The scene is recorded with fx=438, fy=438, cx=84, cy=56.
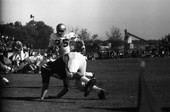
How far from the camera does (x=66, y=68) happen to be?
9.79 m

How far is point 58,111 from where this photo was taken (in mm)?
→ 8062

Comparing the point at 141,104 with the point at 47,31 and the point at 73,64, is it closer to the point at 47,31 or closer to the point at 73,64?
the point at 73,64

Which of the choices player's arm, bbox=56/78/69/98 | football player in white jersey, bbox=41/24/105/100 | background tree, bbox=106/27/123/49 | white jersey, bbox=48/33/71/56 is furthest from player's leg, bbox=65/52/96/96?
background tree, bbox=106/27/123/49

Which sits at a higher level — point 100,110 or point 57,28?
point 57,28

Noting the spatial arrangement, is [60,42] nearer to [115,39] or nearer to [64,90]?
[64,90]

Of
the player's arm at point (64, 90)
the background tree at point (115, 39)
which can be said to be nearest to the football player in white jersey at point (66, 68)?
the player's arm at point (64, 90)

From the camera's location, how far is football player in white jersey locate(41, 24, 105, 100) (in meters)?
9.60

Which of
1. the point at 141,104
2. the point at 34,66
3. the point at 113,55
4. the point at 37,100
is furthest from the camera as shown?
the point at 113,55

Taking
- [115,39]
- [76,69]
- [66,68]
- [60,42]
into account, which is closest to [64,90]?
[66,68]

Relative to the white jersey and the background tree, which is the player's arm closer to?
the white jersey

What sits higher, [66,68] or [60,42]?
[60,42]

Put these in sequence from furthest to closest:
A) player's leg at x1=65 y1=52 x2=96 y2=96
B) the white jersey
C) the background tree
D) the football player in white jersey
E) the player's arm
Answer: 1. the background tree
2. the white jersey
3. the player's arm
4. the football player in white jersey
5. player's leg at x1=65 y1=52 x2=96 y2=96

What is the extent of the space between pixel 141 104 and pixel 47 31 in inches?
4358

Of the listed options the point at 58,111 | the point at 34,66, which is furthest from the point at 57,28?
the point at 34,66
